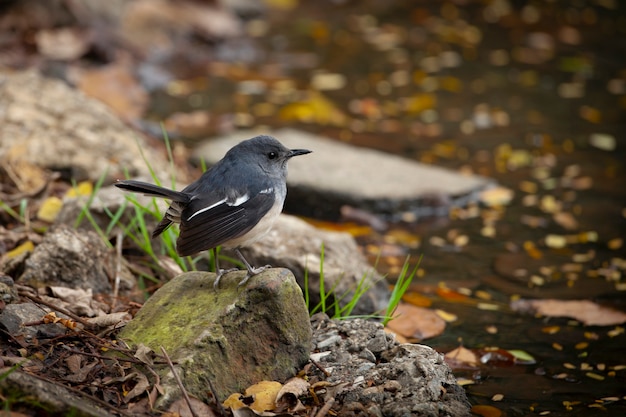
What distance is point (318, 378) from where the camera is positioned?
11.8ft

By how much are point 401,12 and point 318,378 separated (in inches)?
359

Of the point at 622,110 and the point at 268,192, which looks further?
the point at 622,110

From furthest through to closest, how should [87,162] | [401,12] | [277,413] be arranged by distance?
[401,12] → [87,162] → [277,413]

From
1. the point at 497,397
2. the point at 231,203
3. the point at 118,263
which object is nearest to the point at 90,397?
the point at 231,203

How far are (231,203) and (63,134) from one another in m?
2.49

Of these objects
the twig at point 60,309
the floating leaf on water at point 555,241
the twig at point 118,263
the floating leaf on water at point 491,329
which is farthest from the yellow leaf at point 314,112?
the twig at point 60,309

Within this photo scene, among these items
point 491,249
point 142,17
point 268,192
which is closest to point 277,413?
point 268,192

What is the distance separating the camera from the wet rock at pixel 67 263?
4090 millimetres

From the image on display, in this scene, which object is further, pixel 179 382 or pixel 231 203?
pixel 231 203

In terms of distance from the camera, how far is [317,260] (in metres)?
4.66

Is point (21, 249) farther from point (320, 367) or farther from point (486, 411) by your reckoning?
point (486, 411)

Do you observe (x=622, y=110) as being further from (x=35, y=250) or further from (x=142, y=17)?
(x=35, y=250)

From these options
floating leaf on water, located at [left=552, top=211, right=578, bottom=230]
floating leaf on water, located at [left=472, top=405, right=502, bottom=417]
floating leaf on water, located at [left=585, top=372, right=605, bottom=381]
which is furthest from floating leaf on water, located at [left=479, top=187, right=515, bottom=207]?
floating leaf on water, located at [left=472, top=405, right=502, bottom=417]

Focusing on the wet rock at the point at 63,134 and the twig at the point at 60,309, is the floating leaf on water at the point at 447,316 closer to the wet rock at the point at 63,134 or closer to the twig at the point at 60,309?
the wet rock at the point at 63,134
